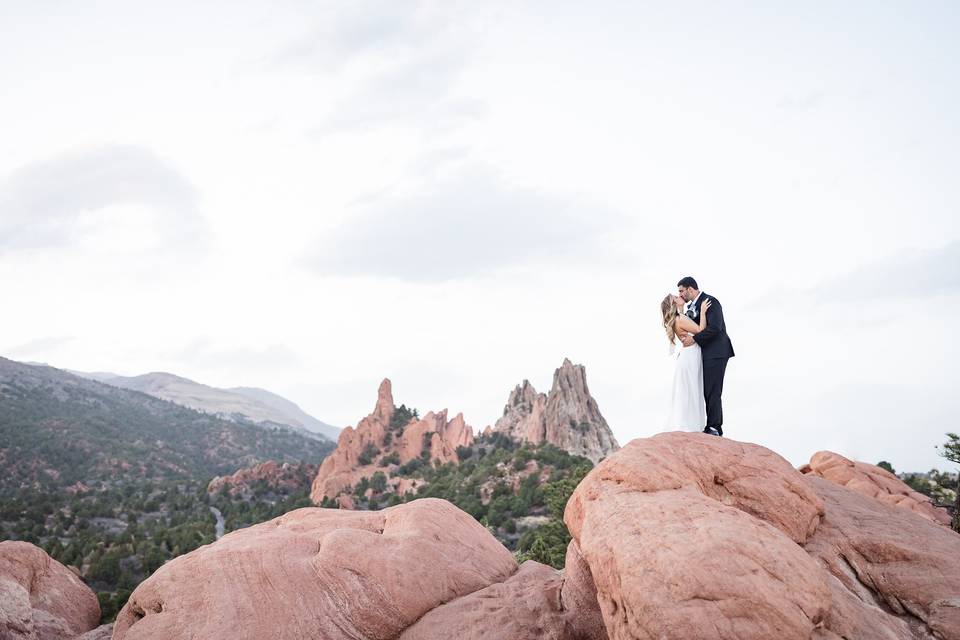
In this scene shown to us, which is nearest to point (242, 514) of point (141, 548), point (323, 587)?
point (141, 548)

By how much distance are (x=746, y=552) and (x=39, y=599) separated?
57.1 ft

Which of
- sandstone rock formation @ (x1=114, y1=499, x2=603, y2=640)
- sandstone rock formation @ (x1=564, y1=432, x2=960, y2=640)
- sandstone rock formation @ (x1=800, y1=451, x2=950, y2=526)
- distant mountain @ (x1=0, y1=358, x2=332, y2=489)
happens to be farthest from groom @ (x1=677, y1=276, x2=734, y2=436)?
distant mountain @ (x1=0, y1=358, x2=332, y2=489)

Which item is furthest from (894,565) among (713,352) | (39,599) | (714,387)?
(39,599)

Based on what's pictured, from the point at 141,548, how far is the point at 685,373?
52819mm

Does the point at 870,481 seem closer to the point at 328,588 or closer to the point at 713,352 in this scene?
the point at 713,352

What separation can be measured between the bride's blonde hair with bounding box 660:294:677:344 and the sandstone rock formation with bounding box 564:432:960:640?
2775mm

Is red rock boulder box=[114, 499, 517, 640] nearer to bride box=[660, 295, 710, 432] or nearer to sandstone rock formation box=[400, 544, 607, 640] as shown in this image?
sandstone rock formation box=[400, 544, 607, 640]

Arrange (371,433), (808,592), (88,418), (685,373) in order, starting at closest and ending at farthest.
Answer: (808,592) → (685,373) → (371,433) → (88,418)

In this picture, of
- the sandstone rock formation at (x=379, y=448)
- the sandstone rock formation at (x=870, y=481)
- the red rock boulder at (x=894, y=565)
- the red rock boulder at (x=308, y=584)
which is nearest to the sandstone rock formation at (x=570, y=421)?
the sandstone rock formation at (x=379, y=448)

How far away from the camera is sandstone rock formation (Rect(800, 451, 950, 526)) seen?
2439 centimetres

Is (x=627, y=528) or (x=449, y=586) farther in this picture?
(x=449, y=586)

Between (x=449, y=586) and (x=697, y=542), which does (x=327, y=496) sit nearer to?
(x=449, y=586)

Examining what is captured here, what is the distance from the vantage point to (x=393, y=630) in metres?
11.6

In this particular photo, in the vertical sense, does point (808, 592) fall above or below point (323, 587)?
above
